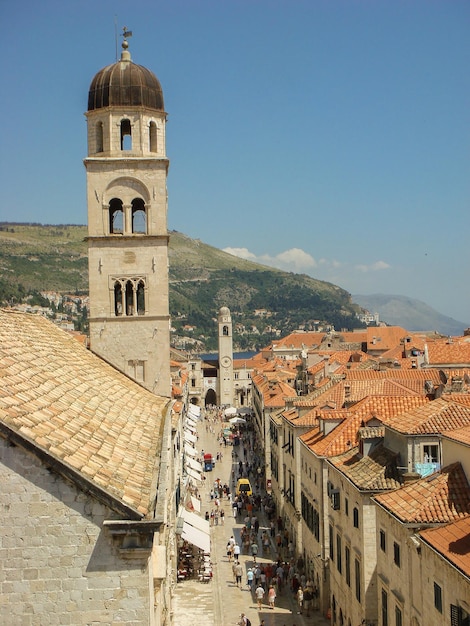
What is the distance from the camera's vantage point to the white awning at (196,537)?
33178mm

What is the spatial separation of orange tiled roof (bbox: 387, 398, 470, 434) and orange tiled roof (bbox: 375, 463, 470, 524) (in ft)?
7.37

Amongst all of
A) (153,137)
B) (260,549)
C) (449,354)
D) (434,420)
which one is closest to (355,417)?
(434,420)

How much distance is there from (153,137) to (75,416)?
1722cm

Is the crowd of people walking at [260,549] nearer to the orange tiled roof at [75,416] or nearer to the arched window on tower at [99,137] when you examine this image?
the orange tiled roof at [75,416]

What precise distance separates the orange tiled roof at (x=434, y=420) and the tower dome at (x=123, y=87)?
527 inches

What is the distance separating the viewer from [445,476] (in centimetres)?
2145

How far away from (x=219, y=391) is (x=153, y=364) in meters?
110

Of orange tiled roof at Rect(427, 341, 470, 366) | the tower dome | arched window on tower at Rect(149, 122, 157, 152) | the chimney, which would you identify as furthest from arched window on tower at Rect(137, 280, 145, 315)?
orange tiled roof at Rect(427, 341, 470, 366)

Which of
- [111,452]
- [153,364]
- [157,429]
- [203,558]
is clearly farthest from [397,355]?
[111,452]

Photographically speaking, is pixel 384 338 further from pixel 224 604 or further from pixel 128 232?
pixel 128 232

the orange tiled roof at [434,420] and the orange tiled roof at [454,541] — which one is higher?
the orange tiled roof at [434,420]

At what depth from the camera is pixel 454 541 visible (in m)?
17.7

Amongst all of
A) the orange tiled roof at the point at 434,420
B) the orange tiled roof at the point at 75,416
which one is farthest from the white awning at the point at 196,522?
the orange tiled roof at the point at 75,416

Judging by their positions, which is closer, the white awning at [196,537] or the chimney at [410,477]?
the chimney at [410,477]
